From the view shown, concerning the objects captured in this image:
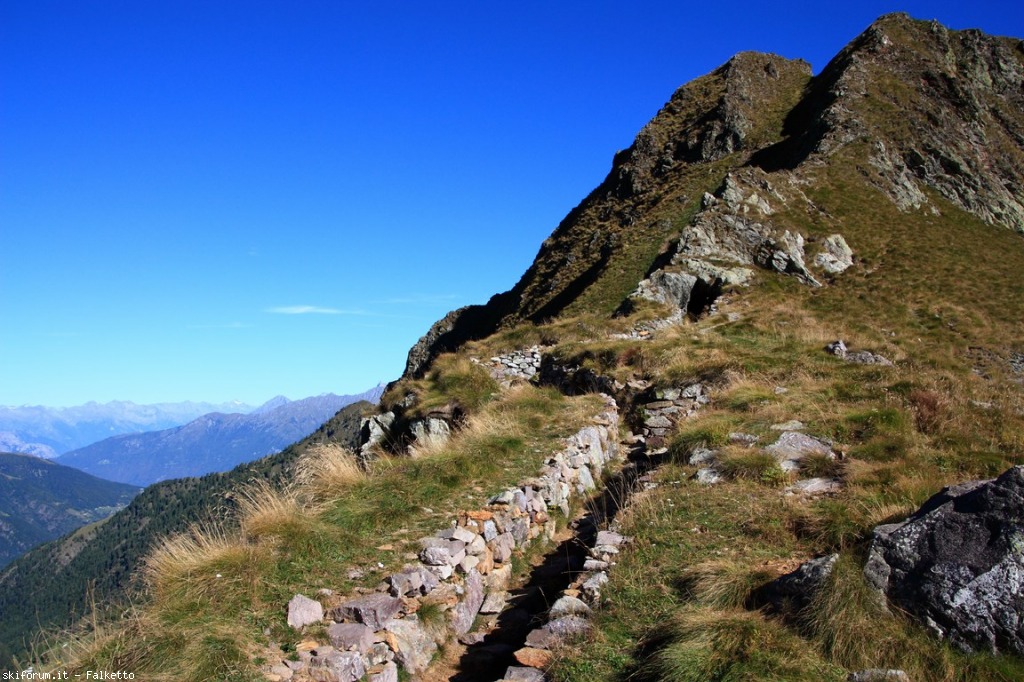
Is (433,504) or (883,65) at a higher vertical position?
(883,65)

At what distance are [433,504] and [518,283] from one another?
5456 cm

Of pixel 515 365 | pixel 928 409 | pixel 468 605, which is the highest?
pixel 515 365

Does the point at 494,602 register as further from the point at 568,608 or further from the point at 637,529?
the point at 637,529

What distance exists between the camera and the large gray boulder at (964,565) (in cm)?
518

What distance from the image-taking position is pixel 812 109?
2285 inches

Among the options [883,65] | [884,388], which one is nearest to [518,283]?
[883,65]

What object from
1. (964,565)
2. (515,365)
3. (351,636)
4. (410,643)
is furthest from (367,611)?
(515,365)

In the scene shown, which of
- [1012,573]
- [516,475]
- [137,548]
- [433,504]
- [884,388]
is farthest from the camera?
[137,548]

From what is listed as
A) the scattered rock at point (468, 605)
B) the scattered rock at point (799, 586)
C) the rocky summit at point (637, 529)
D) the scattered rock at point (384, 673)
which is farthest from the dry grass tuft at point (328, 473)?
the scattered rock at point (799, 586)

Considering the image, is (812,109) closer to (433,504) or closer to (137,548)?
(433,504)

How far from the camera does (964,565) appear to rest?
5531mm

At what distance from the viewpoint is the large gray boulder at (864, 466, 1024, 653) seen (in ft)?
17.0

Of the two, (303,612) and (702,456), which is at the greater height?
(702,456)

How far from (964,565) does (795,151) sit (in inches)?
2118
